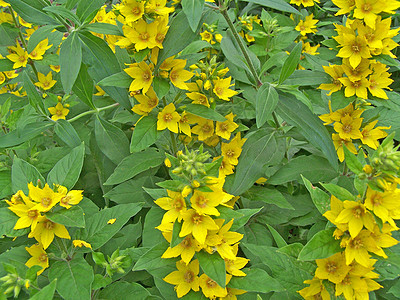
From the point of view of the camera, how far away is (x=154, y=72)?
6.86 feet

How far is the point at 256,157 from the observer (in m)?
2.41

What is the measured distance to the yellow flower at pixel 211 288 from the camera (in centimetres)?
169

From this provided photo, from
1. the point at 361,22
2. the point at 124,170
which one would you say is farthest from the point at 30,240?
the point at 361,22

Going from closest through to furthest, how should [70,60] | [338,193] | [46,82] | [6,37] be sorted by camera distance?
[338,193] → [70,60] → [46,82] → [6,37]

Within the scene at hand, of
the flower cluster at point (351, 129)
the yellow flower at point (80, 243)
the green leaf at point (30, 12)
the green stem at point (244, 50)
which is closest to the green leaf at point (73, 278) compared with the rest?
the yellow flower at point (80, 243)

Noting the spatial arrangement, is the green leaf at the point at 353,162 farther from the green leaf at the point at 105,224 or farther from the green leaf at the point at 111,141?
the green leaf at the point at 111,141

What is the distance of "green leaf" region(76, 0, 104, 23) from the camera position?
2170 mm

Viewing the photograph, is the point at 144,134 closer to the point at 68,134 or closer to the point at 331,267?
the point at 68,134

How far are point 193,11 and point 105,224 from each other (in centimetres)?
121

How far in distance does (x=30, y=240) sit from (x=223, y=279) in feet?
4.68

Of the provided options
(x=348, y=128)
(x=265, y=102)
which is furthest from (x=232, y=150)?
(x=348, y=128)

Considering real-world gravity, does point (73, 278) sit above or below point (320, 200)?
below

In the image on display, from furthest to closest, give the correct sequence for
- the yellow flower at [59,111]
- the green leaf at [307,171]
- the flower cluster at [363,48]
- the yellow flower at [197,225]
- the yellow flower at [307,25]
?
the yellow flower at [307,25] < the yellow flower at [59,111] < the green leaf at [307,171] < the flower cluster at [363,48] < the yellow flower at [197,225]

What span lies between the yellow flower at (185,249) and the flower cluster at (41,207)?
1.80 feet
